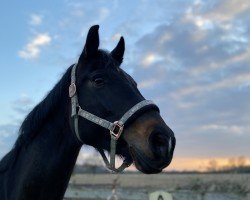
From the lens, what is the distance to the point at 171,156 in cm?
374

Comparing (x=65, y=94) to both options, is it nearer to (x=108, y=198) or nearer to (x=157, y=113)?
(x=157, y=113)

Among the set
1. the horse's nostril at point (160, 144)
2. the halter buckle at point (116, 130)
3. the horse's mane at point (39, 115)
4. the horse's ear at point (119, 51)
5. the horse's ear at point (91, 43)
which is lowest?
the horse's nostril at point (160, 144)

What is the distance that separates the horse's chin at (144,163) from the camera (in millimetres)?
3742

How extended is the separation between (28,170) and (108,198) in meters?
4.85

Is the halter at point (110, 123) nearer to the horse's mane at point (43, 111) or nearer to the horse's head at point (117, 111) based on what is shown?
the horse's head at point (117, 111)

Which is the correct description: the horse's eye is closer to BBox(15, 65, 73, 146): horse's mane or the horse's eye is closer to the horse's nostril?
BBox(15, 65, 73, 146): horse's mane

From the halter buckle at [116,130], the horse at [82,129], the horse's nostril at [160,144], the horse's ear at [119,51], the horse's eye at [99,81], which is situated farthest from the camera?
the horse's ear at [119,51]

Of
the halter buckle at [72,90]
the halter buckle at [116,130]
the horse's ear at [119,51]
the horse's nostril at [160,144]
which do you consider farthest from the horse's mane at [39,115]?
the horse's nostril at [160,144]

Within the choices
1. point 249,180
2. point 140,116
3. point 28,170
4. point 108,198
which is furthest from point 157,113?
point 249,180

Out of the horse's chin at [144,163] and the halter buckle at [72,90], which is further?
the halter buckle at [72,90]

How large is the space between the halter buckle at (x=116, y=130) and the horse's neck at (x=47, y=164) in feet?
1.66

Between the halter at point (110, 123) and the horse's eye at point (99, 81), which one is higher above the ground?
the horse's eye at point (99, 81)

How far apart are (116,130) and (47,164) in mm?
741

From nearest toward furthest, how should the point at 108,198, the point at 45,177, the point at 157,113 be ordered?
1. the point at 157,113
2. the point at 45,177
3. the point at 108,198
